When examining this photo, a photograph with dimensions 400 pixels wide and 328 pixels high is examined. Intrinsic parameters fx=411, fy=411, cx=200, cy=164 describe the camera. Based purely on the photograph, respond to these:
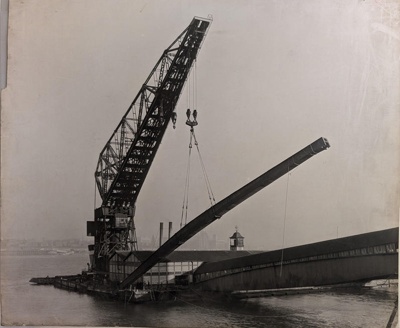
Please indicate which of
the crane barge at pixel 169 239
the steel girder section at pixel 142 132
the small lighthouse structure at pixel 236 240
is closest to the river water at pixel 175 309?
the crane barge at pixel 169 239

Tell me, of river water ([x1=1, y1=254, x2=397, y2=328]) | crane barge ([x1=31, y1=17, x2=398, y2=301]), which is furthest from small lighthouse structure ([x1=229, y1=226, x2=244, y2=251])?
river water ([x1=1, y1=254, x2=397, y2=328])

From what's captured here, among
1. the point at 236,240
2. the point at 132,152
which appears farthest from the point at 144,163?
the point at 236,240

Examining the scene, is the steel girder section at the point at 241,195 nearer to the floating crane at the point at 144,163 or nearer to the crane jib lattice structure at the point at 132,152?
the floating crane at the point at 144,163

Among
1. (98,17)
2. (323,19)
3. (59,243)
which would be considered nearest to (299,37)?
(323,19)

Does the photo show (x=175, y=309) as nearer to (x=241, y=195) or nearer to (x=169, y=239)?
(x=169, y=239)

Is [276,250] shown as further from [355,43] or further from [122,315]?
[355,43]

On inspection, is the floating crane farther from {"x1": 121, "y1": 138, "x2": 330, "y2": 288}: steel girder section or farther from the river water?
the river water

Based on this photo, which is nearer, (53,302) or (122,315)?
(53,302)
